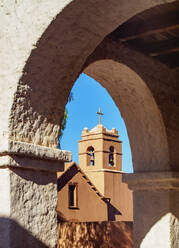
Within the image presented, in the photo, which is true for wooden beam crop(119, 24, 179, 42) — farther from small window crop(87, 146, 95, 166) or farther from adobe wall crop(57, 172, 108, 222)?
small window crop(87, 146, 95, 166)

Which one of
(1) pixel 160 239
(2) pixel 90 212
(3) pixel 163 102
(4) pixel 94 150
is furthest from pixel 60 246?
(4) pixel 94 150

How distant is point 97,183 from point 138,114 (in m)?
22.1

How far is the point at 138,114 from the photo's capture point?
5426 mm

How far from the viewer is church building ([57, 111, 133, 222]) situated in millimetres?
23547

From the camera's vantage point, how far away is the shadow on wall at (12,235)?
2.86m

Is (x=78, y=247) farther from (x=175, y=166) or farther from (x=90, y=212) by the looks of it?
(x=90, y=212)

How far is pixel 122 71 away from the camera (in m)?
4.96

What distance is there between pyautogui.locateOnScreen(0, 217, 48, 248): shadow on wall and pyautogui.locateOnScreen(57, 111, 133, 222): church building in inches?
786

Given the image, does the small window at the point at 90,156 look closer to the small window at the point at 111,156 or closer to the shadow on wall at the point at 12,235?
the small window at the point at 111,156

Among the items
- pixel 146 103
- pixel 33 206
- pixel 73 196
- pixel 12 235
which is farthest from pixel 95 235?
pixel 73 196

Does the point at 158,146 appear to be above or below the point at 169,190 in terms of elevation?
above

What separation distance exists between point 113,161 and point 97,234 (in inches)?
836

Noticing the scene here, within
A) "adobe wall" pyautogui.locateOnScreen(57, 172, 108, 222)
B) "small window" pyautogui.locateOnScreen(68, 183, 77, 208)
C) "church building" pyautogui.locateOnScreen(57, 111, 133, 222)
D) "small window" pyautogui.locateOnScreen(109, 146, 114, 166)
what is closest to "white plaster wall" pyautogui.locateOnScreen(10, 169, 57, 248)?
"adobe wall" pyautogui.locateOnScreen(57, 172, 108, 222)

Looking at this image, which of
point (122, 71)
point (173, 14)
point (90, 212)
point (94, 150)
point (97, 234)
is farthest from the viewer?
point (94, 150)
